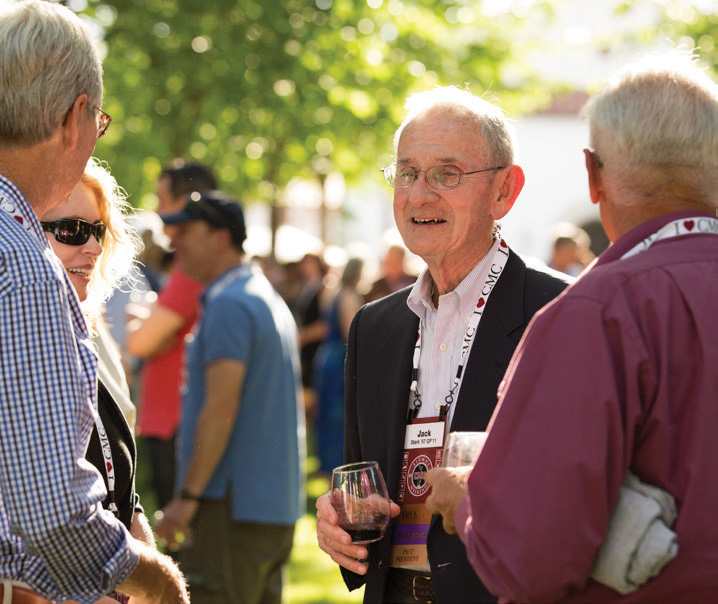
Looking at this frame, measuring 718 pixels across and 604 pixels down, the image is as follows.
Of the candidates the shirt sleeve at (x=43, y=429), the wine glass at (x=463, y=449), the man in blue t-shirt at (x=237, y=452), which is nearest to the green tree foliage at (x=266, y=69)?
the man in blue t-shirt at (x=237, y=452)

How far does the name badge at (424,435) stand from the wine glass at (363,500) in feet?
0.98

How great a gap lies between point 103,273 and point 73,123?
1.26 metres

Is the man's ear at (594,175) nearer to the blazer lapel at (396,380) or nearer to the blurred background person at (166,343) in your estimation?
the blazer lapel at (396,380)

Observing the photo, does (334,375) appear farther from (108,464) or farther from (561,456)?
(561,456)

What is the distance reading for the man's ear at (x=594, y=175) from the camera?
81.7 inches

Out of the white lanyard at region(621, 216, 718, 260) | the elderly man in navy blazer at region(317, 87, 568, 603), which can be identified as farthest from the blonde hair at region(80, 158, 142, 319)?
the white lanyard at region(621, 216, 718, 260)

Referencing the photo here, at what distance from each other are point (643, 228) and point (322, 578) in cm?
554

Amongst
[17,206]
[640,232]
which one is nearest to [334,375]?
[17,206]

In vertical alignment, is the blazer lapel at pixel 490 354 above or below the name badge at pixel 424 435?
above

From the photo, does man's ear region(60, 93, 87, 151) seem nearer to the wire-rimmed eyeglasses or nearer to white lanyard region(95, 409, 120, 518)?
white lanyard region(95, 409, 120, 518)

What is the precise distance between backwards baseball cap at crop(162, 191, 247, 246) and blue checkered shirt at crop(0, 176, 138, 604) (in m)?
3.23

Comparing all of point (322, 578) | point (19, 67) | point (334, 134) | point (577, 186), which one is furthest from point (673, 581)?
point (577, 186)

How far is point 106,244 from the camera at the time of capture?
3340mm

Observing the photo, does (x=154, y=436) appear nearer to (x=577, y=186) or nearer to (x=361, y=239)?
(x=577, y=186)
